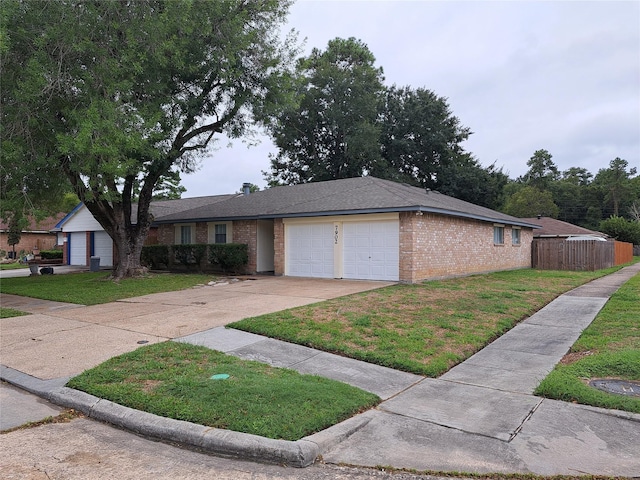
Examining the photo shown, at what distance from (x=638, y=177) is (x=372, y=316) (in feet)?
236

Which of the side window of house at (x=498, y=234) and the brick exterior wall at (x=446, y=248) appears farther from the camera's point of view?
the side window of house at (x=498, y=234)

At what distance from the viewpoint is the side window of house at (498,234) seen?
2147 centimetres

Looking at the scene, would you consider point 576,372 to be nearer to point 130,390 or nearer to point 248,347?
point 248,347

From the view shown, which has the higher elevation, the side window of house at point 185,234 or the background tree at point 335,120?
the background tree at point 335,120

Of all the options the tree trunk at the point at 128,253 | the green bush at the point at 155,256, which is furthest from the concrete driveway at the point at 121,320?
the green bush at the point at 155,256

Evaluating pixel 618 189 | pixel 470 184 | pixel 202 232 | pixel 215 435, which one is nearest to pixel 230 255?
pixel 202 232

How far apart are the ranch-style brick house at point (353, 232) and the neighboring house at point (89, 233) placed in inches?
152

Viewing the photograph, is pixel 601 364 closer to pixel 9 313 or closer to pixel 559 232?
pixel 9 313

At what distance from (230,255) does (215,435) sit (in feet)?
51.2

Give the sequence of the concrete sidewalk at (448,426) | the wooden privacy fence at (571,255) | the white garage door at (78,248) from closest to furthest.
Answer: the concrete sidewalk at (448,426)
the wooden privacy fence at (571,255)
the white garage door at (78,248)

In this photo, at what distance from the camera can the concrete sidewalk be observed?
152 inches

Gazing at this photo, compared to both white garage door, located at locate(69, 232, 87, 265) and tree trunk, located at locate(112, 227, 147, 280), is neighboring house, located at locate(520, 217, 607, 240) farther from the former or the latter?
white garage door, located at locate(69, 232, 87, 265)

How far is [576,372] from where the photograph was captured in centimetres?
595

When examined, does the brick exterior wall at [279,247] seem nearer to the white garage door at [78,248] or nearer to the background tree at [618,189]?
the white garage door at [78,248]
